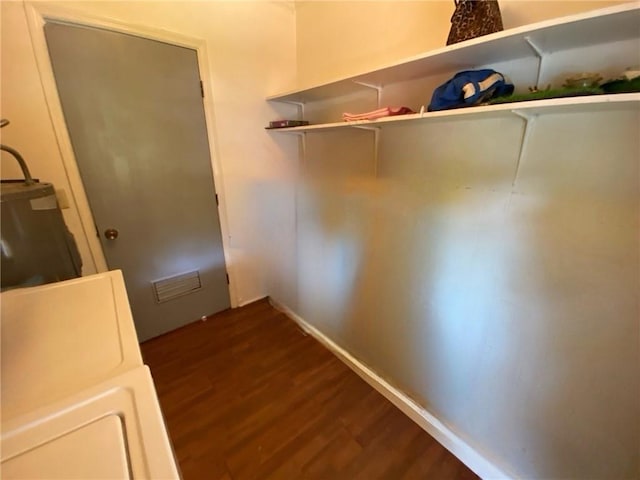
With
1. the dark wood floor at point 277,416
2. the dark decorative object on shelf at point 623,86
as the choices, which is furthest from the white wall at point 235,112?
the dark decorative object on shelf at point 623,86

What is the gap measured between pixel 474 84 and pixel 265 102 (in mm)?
1713

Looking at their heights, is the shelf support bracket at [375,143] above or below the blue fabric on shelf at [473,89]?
below

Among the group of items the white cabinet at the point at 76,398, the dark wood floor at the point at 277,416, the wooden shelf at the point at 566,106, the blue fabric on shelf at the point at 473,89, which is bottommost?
the dark wood floor at the point at 277,416

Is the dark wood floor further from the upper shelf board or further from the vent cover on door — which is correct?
the upper shelf board

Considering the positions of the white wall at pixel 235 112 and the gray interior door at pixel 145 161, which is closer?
the white wall at pixel 235 112

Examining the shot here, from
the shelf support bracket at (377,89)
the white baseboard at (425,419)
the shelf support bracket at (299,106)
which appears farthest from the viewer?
the shelf support bracket at (299,106)

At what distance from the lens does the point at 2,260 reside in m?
0.96

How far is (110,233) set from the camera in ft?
6.06

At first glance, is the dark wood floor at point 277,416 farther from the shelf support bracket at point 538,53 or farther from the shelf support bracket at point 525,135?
the shelf support bracket at point 538,53

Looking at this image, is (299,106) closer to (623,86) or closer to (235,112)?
(235,112)

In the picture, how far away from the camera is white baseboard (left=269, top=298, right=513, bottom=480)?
1369 millimetres

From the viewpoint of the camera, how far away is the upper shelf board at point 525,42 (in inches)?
28.7

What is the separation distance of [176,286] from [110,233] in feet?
2.06

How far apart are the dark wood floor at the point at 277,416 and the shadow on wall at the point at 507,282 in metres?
0.27
